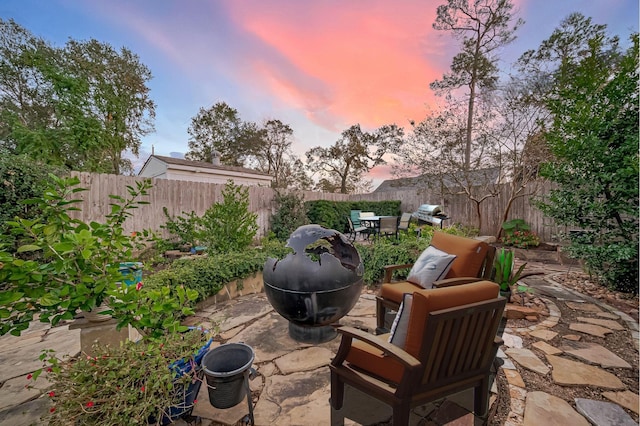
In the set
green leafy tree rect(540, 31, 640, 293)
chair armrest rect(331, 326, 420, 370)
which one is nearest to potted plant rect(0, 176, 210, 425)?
chair armrest rect(331, 326, 420, 370)

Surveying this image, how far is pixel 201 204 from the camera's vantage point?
741cm

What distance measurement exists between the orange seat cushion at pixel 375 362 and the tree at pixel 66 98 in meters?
14.0

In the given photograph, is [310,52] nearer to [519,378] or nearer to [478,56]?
[519,378]

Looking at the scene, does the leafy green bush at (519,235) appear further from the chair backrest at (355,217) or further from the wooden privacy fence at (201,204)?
the chair backrest at (355,217)

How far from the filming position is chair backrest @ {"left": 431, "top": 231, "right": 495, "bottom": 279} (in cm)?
264

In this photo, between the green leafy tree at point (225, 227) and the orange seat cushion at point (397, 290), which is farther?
the green leafy tree at point (225, 227)

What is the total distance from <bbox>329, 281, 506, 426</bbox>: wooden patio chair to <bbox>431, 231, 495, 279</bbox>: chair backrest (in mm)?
1077

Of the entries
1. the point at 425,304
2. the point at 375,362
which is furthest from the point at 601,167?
the point at 375,362

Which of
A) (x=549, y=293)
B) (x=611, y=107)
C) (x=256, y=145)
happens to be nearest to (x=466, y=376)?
(x=549, y=293)

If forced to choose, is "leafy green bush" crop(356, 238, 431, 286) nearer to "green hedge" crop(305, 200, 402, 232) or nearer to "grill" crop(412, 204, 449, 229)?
"grill" crop(412, 204, 449, 229)

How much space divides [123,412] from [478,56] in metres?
12.8

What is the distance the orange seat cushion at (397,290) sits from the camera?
2.62 meters

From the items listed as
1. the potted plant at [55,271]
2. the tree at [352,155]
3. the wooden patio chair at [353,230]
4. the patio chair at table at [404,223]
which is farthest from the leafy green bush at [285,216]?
→ the tree at [352,155]

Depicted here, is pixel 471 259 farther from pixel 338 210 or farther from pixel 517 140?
pixel 338 210
